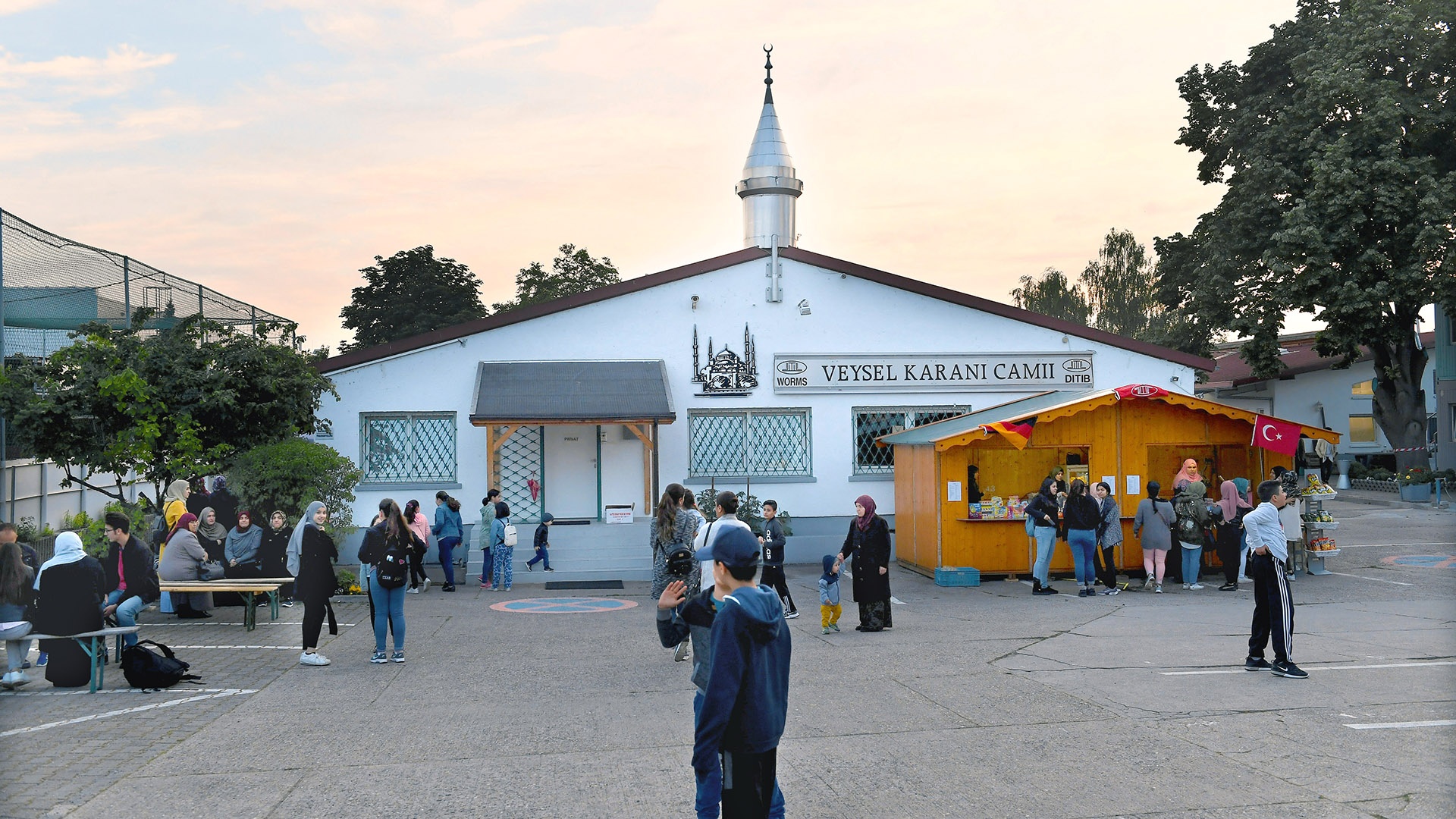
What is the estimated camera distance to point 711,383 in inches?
885

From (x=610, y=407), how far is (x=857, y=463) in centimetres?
519

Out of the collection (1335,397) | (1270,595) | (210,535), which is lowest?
(1270,595)

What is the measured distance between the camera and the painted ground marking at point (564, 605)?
52.4ft

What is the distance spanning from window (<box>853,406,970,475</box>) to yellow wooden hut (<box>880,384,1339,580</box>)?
3472 mm

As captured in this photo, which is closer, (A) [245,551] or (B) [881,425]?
(A) [245,551]

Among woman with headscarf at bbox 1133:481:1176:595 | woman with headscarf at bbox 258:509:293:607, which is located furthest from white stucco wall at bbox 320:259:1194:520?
woman with headscarf at bbox 1133:481:1176:595

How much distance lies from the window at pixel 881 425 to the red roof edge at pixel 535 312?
3786 millimetres

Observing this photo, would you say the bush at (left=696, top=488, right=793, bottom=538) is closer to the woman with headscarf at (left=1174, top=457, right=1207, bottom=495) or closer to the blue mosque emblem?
the blue mosque emblem

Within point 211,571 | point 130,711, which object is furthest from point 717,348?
point 130,711

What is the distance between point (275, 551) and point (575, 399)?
6.89 meters

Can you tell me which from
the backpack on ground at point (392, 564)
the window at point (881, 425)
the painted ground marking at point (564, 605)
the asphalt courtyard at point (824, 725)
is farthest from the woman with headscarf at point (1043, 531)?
the backpack on ground at point (392, 564)

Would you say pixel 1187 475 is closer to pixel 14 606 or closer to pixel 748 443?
pixel 748 443

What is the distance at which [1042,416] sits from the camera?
18141 millimetres

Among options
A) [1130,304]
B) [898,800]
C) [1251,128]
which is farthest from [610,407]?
[1130,304]
